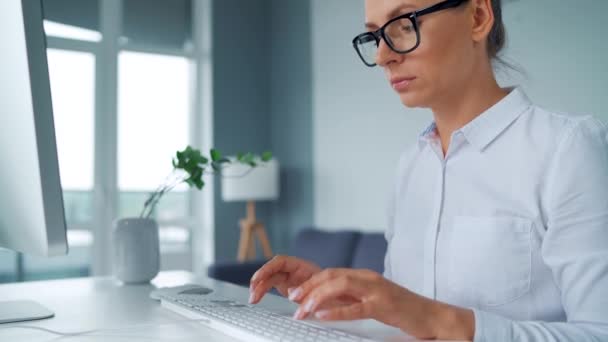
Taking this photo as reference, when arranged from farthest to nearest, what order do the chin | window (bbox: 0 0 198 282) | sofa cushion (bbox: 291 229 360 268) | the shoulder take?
window (bbox: 0 0 198 282), sofa cushion (bbox: 291 229 360 268), the chin, the shoulder

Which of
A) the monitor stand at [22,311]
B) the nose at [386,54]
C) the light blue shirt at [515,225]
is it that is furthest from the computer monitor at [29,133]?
the light blue shirt at [515,225]

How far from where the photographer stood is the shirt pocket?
1102 mm

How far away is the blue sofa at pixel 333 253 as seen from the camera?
3.77 meters

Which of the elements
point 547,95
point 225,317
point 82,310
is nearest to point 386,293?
point 225,317

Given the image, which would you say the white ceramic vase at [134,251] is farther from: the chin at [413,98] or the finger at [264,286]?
the chin at [413,98]

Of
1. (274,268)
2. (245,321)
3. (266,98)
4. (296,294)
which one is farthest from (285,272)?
(266,98)

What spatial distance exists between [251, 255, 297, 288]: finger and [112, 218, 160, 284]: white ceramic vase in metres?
0.69

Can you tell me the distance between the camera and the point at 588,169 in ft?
3.23

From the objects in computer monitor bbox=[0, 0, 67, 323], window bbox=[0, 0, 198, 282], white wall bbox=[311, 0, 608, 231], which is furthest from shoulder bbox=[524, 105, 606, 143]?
window bbox=[0, 0, 198, 282]

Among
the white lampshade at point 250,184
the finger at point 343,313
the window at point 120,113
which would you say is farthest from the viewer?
the window at point 120,113

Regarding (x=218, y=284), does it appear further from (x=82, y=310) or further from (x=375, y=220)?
(x=375, y=220)

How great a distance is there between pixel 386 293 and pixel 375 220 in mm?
3469

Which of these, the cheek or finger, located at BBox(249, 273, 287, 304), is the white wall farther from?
finger, located at BBox(249, 273, 287, 304)

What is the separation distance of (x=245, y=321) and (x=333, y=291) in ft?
0.78
